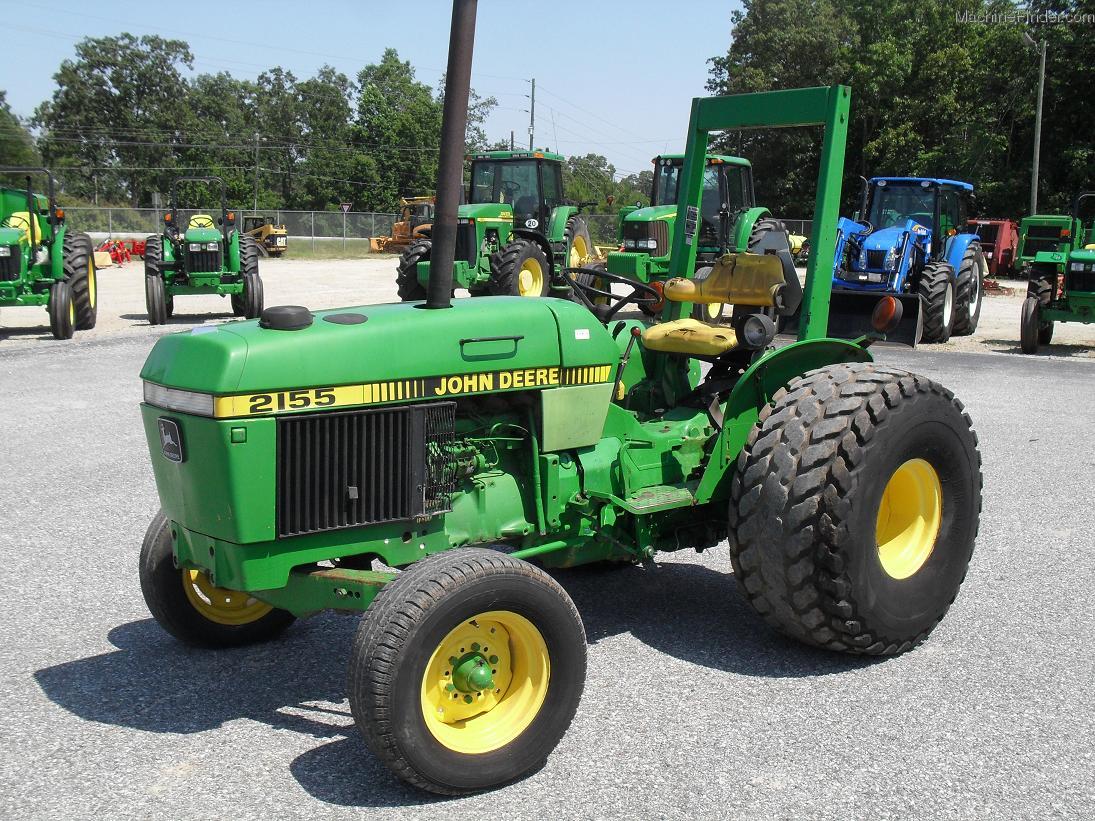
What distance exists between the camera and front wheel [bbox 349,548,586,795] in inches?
121

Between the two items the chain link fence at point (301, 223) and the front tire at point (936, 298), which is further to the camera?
the chain link fence at point (301, 223)

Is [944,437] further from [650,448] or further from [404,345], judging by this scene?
[404,345]

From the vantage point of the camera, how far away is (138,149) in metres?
73.9

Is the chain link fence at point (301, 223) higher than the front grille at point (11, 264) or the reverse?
higher

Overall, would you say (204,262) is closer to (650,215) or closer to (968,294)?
(650,215)

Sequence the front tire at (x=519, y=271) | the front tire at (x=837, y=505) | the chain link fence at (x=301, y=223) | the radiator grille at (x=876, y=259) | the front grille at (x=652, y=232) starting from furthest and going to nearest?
the chain link fence at (x=301, y=223) < the front grille at (x=652, y=232) < the front tire at (x=519, y=271) < the radiator grille at (x=876, y=259) < the front tire at (x=837, y=505)

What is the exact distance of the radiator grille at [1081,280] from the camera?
14009 millimetres

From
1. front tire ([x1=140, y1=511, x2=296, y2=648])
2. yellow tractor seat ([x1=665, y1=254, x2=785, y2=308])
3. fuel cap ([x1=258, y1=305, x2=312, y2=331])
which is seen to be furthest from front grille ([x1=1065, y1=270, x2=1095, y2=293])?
fuel cap ([x1=258, y1=305, x2=312, y2=331])

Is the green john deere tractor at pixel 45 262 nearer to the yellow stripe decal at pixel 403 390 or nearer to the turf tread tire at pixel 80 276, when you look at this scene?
the turf tread tire at pixel 80 276

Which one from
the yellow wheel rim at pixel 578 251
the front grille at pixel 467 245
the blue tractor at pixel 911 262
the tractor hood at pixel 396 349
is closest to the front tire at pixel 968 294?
the blue tractor at pixel 911 262

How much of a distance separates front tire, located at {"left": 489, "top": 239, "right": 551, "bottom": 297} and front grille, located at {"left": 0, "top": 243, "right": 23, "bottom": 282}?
21.3 feet

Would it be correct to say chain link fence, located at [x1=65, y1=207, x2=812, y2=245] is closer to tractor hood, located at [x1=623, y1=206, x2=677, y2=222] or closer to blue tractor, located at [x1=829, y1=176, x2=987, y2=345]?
blue tractor, located at [x1=829, y1=176, x2=987, y2=345]

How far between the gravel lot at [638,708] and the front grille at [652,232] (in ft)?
38.2

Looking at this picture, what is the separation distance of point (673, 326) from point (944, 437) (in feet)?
4.07
